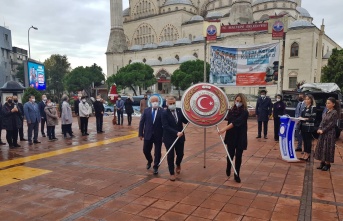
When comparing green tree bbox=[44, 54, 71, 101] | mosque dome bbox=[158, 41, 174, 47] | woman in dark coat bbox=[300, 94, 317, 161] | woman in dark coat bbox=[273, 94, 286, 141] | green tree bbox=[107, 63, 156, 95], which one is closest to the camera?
woman in dark coat bbox=[300, 94, 317, 161]

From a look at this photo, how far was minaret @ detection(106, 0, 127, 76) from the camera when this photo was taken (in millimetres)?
57747

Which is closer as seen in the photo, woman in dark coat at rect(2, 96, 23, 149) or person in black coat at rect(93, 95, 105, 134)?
woman in dark coat at rect(2, 96, 23, 149)

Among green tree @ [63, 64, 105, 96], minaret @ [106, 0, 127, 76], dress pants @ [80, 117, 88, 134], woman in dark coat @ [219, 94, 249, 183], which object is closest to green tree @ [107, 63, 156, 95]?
green tree @ [63, 64, 105, 96]

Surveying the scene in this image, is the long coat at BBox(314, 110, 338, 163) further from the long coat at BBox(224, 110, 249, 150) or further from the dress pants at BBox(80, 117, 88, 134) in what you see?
the dress pants at BBox(80, 117, 88, 134)

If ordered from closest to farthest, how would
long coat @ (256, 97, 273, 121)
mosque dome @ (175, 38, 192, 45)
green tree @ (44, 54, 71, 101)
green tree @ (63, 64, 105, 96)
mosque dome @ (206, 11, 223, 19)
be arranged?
long coat @ (256, 97, 273, 121) < green tree @ (63, 64, 105, 96) < mosque dome @ (175, 38, 192, 45) < green tree @ (44, 54, 71, 101) < mosque dome @ (206, 11, 223, 19)

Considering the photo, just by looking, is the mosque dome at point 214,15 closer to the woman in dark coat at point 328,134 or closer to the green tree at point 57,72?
the green tree at point 57,72

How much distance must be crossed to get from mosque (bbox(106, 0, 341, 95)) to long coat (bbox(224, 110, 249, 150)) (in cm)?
3719

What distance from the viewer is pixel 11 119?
8.45 meters

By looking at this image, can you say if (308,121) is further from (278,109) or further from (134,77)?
(134,77)

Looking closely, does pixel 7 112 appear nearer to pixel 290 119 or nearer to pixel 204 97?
pixel 204 97

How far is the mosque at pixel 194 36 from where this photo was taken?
1529 inches

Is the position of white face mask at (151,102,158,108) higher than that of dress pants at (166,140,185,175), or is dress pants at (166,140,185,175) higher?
white face mask at (151,102,158,108)

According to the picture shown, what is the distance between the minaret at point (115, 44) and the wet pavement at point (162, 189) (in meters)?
55.5

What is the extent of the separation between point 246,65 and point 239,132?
8.36 m
